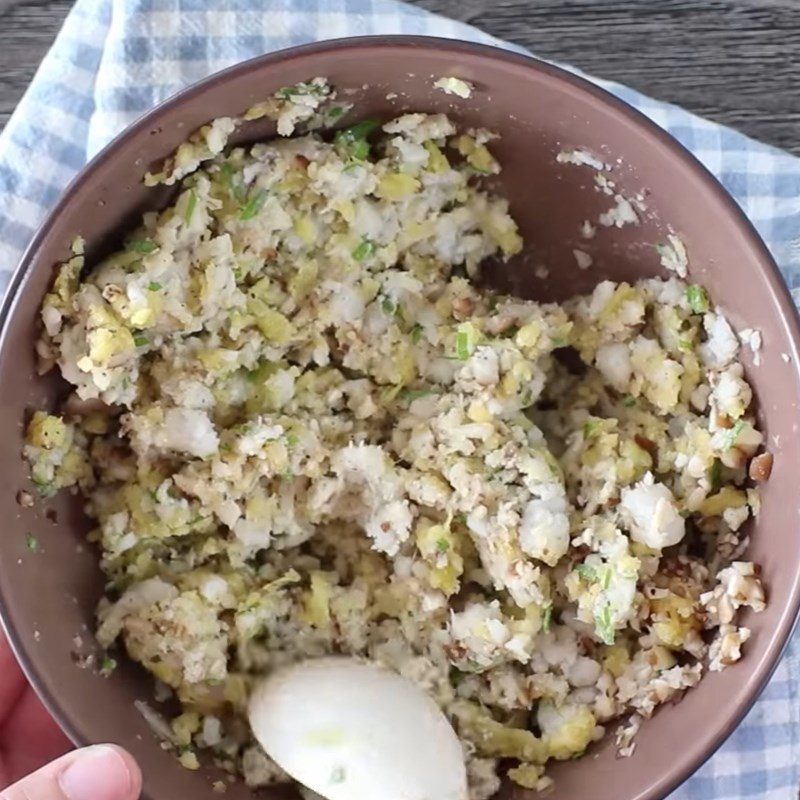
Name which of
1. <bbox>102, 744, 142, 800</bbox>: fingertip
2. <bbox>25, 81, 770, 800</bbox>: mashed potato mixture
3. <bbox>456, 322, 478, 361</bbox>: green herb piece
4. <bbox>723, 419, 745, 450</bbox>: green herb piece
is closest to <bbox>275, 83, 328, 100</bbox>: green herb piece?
<bbox>25, 81, 770, 800</bbox>: mashed potato mixture

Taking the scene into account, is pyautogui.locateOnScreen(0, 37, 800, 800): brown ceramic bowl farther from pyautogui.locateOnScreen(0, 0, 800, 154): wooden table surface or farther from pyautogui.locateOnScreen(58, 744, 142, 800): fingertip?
pyautogui.locateOnScreen(0, 0, 800, 154): wooden table surface

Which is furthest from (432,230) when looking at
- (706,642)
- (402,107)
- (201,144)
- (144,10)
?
(706,642)

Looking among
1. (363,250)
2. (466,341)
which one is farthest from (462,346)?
(363,250)

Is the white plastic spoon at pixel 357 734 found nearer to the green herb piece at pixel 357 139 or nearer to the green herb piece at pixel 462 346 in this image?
the green herb piece at pixel 462 346

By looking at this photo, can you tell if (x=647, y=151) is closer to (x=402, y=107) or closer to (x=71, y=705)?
(x=402, y=107)

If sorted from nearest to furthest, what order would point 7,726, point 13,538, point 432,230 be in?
point 13,538 < point 432,230 < point 7,726

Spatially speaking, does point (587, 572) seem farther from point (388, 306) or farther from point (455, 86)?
point (455, 86)

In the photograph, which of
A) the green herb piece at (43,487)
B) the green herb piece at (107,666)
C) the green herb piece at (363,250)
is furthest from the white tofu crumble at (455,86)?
the green herb piece at (107,666)
